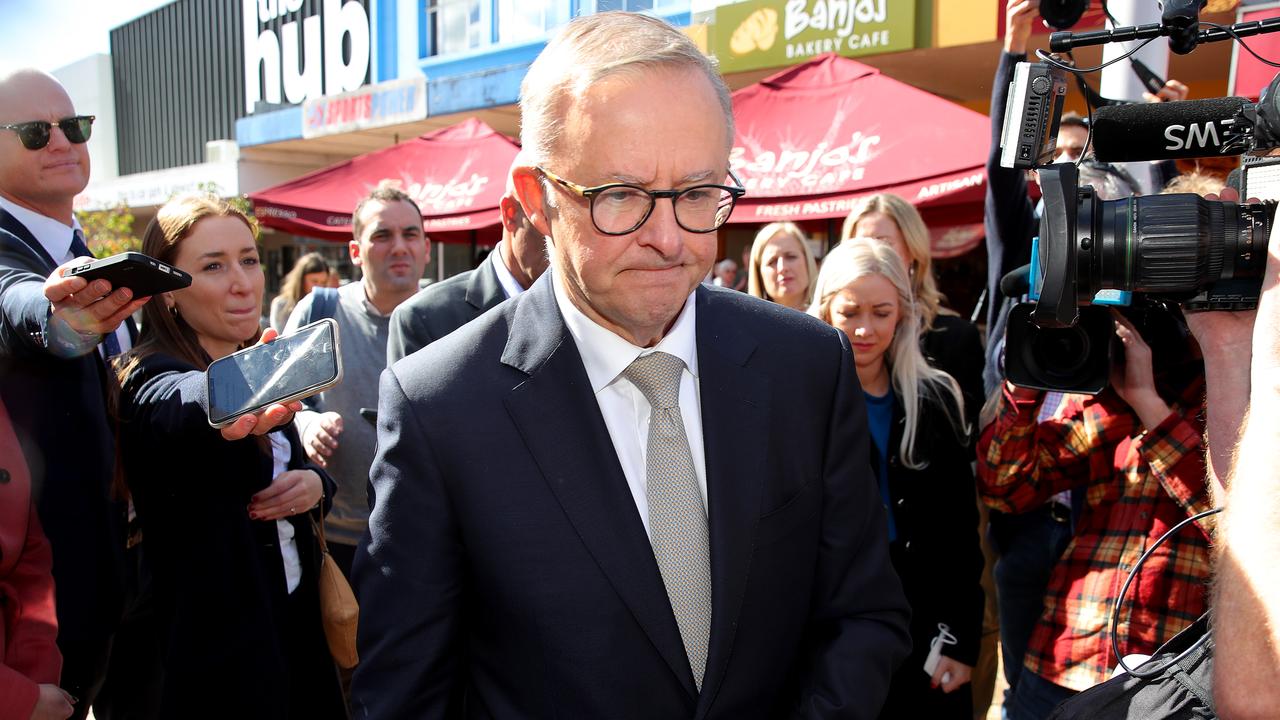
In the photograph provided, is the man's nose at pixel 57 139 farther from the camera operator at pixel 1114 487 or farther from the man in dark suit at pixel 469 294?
the camera operator at pixel 1114 487

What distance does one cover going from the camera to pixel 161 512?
2.10 metres

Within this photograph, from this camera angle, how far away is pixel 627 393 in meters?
1.45

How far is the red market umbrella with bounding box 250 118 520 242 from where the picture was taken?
6.68 meters

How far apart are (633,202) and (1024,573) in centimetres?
209

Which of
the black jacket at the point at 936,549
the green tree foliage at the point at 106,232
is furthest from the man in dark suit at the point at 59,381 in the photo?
the green tree foliage at the point at 106,232

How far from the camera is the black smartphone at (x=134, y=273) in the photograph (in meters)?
1.75

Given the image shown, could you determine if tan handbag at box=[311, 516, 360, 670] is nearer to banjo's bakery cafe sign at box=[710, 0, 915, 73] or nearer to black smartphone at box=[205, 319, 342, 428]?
black smartphone at box=[205, 319, 342, 428]

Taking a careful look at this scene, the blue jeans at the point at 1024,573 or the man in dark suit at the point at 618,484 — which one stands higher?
the man in dark suit at the point at 618,484

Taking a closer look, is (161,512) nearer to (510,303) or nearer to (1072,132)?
(510,303)

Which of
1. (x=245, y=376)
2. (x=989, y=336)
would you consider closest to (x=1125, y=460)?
(x=989, y=336)

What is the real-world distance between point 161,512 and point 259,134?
15.4m

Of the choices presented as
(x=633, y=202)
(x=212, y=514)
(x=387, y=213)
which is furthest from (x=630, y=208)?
(x=387, y=213)

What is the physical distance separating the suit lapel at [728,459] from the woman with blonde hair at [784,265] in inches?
96.4

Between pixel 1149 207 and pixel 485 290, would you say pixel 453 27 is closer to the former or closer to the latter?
pixel 485 290
